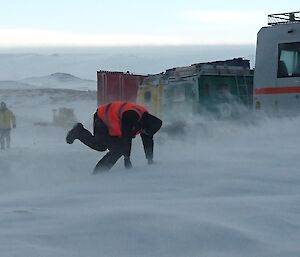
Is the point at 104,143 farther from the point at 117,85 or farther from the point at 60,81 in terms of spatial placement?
the point at 60,81

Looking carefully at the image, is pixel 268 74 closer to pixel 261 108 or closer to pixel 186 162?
pixel 261 108

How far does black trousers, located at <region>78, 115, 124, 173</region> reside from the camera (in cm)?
694

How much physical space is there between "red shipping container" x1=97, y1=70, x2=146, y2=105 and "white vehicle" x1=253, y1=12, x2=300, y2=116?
4.07 metres

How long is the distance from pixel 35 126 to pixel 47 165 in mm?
14803

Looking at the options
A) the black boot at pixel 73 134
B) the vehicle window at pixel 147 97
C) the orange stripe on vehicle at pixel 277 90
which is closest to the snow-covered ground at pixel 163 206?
the black boot at pixel 73 134

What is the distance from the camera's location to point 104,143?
7.15 metres

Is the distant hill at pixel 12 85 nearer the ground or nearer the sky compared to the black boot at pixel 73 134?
nearer the ground

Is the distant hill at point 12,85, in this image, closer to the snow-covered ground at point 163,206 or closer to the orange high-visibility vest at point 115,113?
the snow-covered ground at point 163,206

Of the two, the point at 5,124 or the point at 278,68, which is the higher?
the point at 278,68

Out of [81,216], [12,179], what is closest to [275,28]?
[12,179]

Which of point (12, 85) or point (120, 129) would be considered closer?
point (120, 129)

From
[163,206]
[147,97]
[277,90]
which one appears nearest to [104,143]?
[163,206]

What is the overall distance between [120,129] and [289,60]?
5405 mm

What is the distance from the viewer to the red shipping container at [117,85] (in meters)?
15.3
